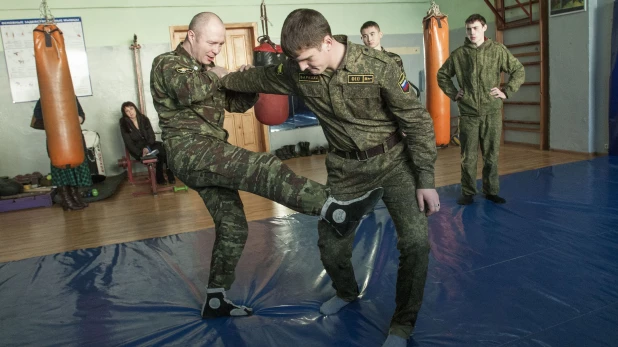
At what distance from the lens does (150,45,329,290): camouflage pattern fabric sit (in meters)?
2.38

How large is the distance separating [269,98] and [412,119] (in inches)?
55.8

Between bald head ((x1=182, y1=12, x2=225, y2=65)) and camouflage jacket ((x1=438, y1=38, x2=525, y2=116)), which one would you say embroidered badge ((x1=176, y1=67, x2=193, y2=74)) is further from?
camouflage jacket ((x1=438, y1=38, x2=525, y2=116))

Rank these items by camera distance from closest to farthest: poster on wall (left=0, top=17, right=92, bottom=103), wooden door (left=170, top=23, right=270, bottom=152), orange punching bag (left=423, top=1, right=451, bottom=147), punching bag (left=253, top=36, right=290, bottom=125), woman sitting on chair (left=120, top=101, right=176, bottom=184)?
1. punching bag (left=253, top=36, right=290, bottom=125)
2. orange punching bag (left=423, top=1, right=451, bottom=147)
3. woman sitting on chair (left=120, top=101, right=176, bottom=184)
4. poster on wall (left=0, top=17, right=92, bottom=103)
5. wooden door (left=170, top=23, right=270, bottom=152)

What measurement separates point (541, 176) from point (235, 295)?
4.10 metres

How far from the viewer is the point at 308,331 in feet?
8.23

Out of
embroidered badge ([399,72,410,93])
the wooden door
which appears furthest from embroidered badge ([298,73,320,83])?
the wooden door

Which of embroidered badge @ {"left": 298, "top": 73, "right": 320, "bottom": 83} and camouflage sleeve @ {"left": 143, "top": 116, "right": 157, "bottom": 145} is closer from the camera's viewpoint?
embroidered badge @ {"left": 298, "top": 73, "right": 320, "bottom": 83}

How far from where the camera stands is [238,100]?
110 inches

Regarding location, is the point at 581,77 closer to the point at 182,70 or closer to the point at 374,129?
the point at 374,129

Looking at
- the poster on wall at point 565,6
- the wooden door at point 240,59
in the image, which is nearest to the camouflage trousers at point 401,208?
the poster on wall at point 565,6

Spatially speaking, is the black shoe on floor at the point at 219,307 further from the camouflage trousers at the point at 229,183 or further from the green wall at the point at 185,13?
the green wall at the point at 185,13

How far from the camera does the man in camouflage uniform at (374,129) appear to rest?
2109 millimetres

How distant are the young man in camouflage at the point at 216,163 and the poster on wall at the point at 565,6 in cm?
571

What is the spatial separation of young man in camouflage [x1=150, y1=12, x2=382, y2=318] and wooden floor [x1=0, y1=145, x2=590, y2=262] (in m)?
2.01
